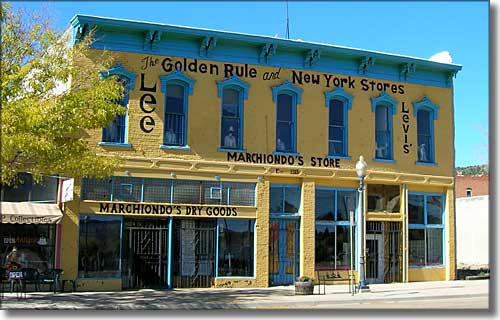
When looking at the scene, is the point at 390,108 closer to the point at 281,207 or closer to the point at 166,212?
the point at 281,207

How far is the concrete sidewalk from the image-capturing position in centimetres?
1784

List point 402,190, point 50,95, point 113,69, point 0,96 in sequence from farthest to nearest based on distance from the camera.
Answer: point 402,190
point 113,69
point 50,95
point 0,96

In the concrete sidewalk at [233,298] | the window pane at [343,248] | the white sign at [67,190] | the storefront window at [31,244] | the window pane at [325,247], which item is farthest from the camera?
the window pane at [343,248]

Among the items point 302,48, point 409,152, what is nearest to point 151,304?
point 302,48

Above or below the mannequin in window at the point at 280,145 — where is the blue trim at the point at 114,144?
below

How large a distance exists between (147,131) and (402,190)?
33.4 ft

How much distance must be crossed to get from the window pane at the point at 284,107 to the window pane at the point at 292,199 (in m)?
2.59

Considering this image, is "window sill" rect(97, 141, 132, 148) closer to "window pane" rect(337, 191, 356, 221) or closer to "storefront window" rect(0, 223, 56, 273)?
"storefront window" rect(0, 223, 56, 273)

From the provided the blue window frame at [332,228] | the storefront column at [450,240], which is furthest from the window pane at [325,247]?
the storefront column at [450,240]

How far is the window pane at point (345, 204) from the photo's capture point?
25.7 meters

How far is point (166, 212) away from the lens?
22.9m

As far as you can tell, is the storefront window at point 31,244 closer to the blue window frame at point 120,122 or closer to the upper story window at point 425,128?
the blue window frame at point 120,122

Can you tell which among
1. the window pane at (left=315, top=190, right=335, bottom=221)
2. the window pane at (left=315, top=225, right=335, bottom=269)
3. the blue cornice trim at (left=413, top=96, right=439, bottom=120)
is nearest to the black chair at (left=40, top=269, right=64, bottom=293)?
the window pane at (left=315, top=225, right=335, bottom=269)

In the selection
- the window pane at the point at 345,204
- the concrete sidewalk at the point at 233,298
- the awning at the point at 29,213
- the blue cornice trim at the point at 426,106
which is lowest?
the concrete sidewalk at the point at 233,298
